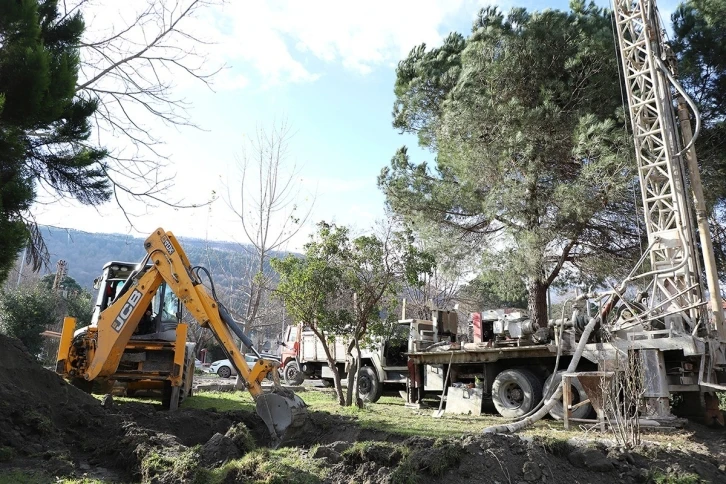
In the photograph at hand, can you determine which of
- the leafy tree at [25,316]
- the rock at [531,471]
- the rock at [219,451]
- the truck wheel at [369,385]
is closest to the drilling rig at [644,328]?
the truck wheel at [369,385]

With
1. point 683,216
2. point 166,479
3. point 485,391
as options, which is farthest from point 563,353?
point 166,479

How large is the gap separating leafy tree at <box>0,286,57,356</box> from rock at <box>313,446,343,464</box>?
21.8m

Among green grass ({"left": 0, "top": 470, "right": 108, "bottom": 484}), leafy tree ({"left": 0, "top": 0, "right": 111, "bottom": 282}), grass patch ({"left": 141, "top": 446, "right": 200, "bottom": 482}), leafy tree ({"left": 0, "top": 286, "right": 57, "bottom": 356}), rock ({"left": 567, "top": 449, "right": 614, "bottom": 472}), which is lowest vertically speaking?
green grass ({"left": 0, "top": 470, "right": 108, "bottom": 484})

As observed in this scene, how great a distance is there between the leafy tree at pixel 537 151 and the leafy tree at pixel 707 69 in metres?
2.17

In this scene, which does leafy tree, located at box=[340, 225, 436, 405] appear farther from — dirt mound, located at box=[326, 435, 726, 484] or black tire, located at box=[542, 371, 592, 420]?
dirt mound, located at box=[326, 435, 726, 484]

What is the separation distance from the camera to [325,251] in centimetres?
1193

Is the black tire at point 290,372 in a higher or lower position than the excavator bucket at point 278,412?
higher

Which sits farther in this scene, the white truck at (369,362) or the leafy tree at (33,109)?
the white truck at (369,362)

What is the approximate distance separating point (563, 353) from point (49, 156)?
9.25 m

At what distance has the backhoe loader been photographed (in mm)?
7008

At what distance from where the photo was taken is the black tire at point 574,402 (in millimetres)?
9469

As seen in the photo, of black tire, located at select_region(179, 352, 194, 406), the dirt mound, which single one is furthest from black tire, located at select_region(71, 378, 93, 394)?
the dirt mound

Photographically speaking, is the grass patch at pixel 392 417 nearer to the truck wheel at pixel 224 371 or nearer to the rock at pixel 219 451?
the rock at pixel 219 451

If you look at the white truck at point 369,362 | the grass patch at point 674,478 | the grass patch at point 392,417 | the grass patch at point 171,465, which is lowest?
the grass patch at point 171,465
